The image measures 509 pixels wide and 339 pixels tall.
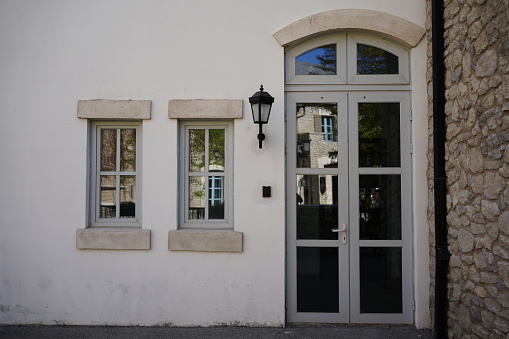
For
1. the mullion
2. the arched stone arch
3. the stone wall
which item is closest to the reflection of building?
the arched stone arch

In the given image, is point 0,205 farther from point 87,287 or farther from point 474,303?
point 474,303

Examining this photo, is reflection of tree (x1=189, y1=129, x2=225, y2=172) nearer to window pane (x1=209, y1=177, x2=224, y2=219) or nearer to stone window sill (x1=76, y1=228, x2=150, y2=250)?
window pane (x1=209, y1=177, x2=224, y2=219)

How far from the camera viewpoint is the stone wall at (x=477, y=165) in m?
3.65

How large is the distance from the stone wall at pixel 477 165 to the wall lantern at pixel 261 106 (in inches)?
78.6

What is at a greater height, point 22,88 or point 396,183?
point 22,88

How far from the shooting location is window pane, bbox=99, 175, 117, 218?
541 centimetres

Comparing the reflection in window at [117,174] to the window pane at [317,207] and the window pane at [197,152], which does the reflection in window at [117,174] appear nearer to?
the window pane at [197,152]

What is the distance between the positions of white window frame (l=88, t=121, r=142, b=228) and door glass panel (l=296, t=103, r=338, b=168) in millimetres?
2073

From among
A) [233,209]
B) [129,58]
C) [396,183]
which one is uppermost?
[129,58]

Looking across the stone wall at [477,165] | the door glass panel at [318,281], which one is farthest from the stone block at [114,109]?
the stone wall at [477,165]

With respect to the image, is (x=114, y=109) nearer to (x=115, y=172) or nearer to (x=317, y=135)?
(x=115, y=172)

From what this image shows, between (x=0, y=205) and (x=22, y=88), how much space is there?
1.51 metres

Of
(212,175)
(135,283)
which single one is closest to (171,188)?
(212,175)

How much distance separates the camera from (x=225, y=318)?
509 cm
